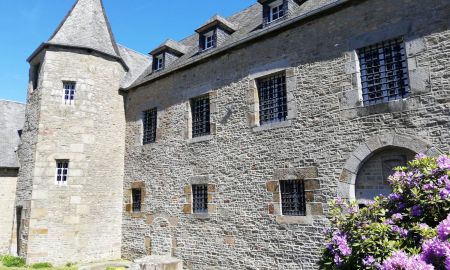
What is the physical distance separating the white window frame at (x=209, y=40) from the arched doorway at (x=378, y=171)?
635 centimetres

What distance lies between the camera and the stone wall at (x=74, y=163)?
10805mm

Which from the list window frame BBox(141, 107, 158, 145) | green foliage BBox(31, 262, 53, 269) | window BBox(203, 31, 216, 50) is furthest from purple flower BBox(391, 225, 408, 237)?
green foliage BBox(31, 262, 53, 269)

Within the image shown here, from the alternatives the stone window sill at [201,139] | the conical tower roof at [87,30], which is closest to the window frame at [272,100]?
the stone window sill at [201,139]

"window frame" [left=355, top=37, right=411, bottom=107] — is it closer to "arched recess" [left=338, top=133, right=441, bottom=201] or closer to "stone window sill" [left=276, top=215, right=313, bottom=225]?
"arched recess" [left=338, top=133, right=441, bottom=201]

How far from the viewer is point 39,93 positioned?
11.9 meters

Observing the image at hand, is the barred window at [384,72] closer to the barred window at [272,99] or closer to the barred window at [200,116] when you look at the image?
the barred window at [272,99]

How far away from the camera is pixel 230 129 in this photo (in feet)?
30.8

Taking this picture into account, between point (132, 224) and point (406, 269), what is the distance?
10334 mm

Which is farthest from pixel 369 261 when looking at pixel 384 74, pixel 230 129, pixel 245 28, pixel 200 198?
pixel 245 28

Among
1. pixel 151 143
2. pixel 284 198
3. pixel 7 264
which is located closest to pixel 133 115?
pixel 151 143

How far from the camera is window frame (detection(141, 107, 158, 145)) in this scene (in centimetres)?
1206

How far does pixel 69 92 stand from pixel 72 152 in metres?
2.29

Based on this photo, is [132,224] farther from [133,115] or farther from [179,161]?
[133,115]

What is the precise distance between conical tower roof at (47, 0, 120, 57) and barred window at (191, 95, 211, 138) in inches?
181
